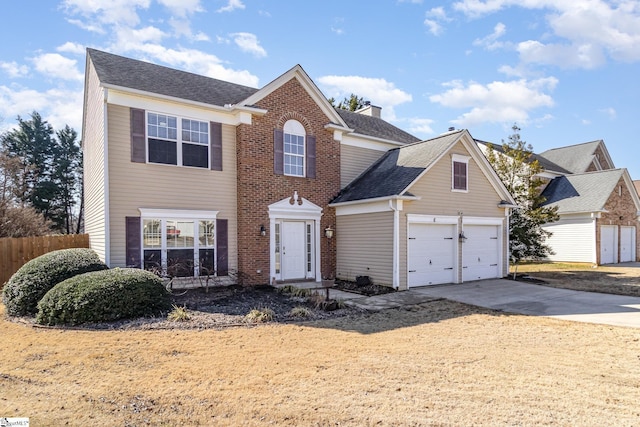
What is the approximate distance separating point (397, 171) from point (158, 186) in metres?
8.15

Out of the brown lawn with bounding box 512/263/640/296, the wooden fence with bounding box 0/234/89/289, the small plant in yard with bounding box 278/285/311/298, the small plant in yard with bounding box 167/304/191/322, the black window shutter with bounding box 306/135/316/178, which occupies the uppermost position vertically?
the black window shutter with bounding box 306/135/316/178

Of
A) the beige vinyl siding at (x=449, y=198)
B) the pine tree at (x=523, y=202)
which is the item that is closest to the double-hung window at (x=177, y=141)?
the beige vinyl siding at (x=449, y=198)

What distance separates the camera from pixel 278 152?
526 inches

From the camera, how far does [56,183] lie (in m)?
32.4

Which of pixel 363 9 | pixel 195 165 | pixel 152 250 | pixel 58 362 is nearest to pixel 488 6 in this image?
pixel 363 9

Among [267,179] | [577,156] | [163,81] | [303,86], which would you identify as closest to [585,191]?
[577,156]

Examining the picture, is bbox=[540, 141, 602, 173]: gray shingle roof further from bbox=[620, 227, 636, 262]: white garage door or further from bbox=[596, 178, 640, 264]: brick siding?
bbox=[620, 227, 636, 262]: white garage door

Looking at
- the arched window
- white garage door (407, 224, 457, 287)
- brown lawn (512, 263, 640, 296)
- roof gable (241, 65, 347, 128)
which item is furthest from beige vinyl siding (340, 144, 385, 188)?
brown lawn (512, 263, 640, 296)

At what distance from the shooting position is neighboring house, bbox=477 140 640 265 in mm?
21453

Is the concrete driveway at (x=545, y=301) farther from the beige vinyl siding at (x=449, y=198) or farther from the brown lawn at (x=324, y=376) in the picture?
the beige vinyl siding at (x=449, y=198)

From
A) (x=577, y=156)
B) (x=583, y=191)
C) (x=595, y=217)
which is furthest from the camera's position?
(x=577, y=156)

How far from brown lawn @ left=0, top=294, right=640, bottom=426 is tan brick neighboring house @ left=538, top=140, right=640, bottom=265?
16782 millimetres

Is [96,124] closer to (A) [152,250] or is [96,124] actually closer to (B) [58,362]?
(A) [152,250]

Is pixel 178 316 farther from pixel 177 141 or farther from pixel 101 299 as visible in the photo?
pixel 177 141
